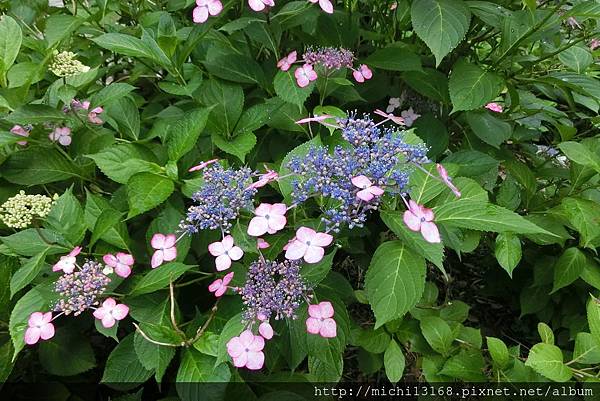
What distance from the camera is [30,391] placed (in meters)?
1.49

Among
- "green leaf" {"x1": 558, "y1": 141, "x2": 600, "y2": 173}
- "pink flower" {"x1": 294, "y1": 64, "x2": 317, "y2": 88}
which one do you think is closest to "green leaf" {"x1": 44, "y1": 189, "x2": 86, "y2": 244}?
"pink flower" {"x1": 294, "y1": 64, "x2": 317, "y2": 88}

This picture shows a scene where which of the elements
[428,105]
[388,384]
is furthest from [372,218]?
[388,384]

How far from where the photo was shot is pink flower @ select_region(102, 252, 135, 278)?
1062 mm

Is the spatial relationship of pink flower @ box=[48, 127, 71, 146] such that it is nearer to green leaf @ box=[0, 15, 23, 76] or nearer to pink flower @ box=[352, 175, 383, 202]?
green leaf @ box=[0, 15, 23, 76]

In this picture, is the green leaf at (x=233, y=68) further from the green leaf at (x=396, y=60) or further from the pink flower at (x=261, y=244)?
the pink flower at (x=261, y=244)

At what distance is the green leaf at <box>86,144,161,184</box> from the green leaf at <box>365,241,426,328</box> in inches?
20.8

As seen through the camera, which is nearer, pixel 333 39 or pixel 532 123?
pixel 333 39

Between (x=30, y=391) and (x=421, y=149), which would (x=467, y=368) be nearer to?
(x=421, y=149)

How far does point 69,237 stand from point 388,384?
140cm

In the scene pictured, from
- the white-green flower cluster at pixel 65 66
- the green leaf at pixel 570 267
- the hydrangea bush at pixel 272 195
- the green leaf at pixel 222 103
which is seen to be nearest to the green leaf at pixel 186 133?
the hydrangea bush at pixel 272 195

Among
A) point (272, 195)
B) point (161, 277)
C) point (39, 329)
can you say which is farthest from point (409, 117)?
point (39, 329)

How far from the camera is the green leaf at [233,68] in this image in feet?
4.67

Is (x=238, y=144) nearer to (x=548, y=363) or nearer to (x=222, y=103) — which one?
(x=222, y=103)

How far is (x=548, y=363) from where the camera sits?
1.25 meters
